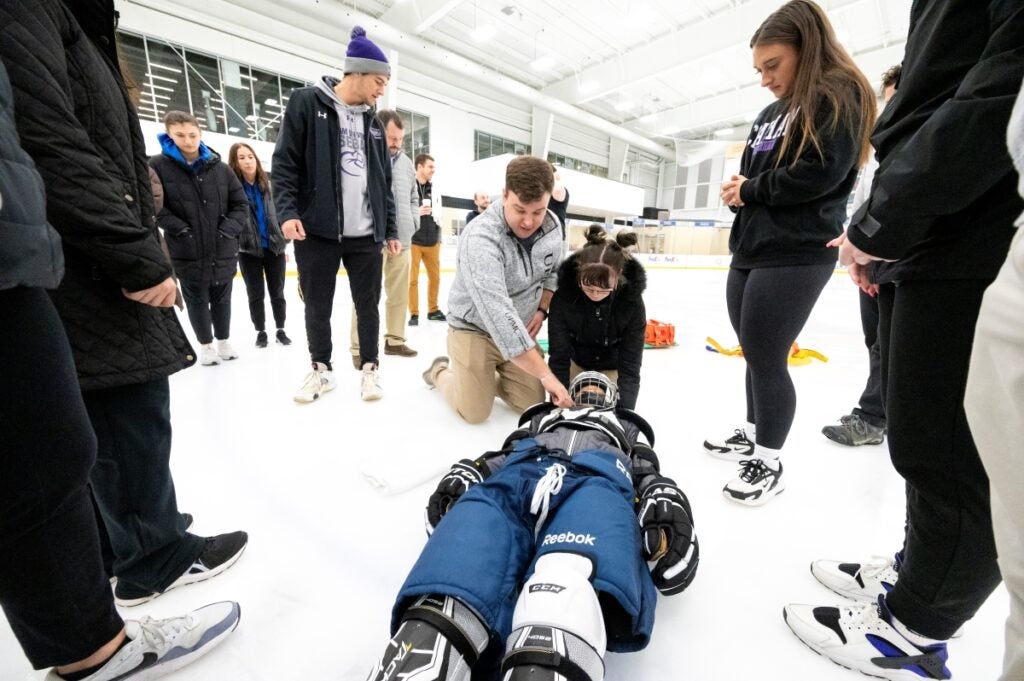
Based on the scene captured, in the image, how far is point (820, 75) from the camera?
1072 millimetres

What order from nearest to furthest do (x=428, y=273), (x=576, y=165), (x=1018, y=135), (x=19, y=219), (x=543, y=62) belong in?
(x=1018, y=135) → (x=19, y=219) → (x=428, y=273) → (x=543, y=62) → (x=576, y=165)

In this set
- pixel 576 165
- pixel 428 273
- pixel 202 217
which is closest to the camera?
pixel 202 217

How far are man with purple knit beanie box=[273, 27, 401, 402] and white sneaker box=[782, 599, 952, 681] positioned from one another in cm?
174

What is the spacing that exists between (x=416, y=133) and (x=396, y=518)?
11.8 metres

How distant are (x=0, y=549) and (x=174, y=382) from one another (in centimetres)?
196

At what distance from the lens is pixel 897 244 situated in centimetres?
66

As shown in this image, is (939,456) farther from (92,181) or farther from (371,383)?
(371,383)

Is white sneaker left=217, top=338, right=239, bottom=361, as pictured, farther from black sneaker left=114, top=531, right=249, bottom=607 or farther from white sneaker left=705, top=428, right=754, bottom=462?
white sneaker left=705, top=428, right=754, bottom=462

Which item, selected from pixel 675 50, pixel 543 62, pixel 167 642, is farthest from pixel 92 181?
pixel 543 62

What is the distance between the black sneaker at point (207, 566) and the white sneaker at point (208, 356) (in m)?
1.78

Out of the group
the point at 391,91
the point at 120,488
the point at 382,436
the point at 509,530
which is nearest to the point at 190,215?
the point at 382,436

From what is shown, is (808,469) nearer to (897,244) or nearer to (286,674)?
(897,244)

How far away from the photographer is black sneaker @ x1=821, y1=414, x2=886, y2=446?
1.66m

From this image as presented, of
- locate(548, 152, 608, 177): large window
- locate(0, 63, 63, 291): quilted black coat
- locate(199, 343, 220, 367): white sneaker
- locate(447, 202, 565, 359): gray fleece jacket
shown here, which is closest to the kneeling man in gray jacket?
locate(447, 202, 565, 359): gray fleece jacket
